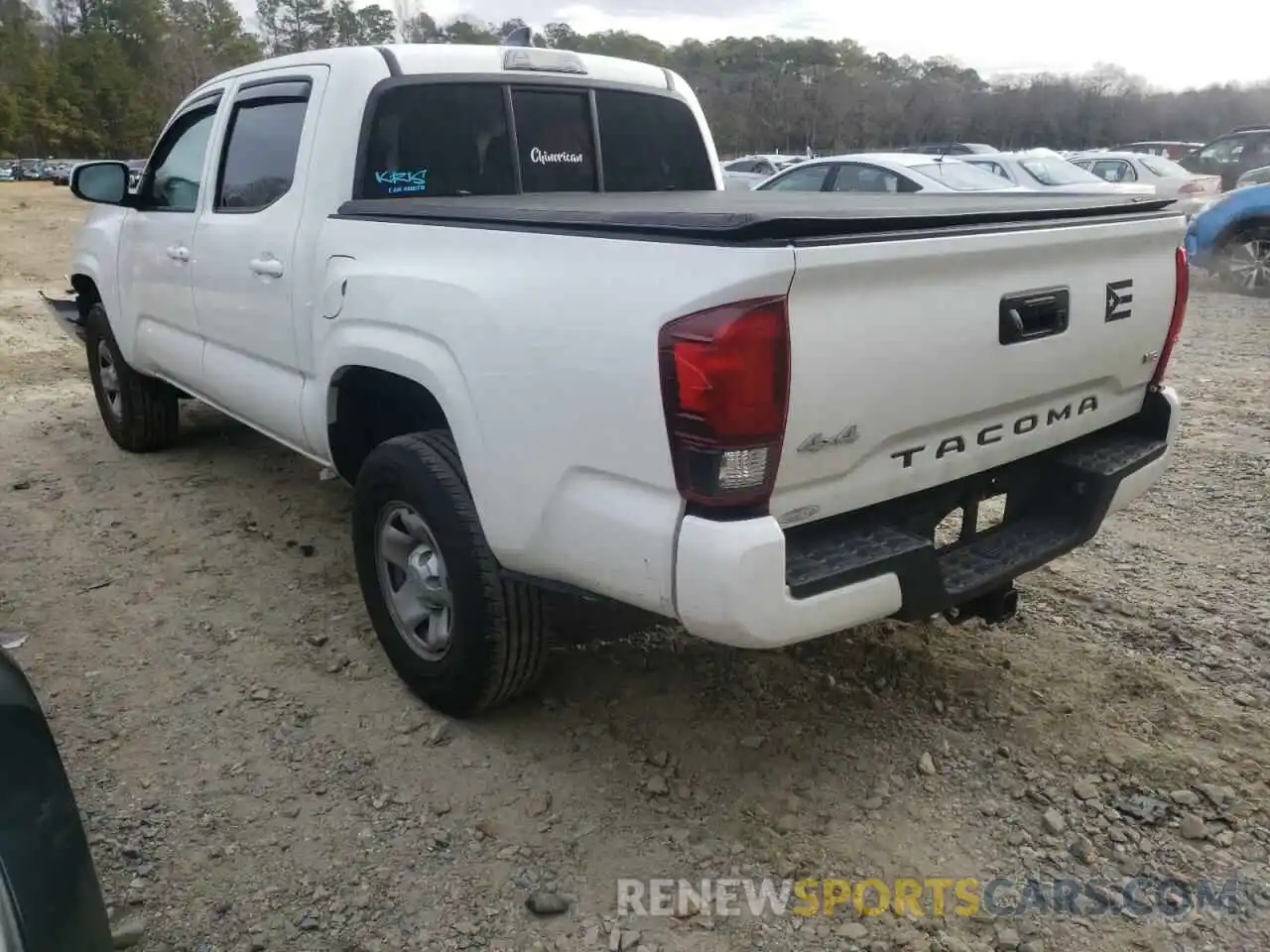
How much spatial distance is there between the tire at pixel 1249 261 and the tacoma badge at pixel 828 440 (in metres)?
10.6

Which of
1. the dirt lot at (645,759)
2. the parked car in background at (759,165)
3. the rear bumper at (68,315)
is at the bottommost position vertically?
the dirt lot at (645,759)

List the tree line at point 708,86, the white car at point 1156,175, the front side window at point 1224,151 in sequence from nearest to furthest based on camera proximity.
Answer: the white car at point 1156,175 < the front side window at point 1224,151 < the tree line at point 708,86

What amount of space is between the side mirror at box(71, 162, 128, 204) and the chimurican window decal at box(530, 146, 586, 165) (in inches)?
90.0

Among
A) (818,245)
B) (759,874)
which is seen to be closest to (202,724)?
(759,874)

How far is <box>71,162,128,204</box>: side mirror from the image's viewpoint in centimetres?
500

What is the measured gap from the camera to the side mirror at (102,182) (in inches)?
197

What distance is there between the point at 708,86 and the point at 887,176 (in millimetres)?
41283

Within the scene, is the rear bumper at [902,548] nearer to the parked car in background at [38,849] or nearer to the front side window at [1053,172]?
the parked car in background at [38,849]

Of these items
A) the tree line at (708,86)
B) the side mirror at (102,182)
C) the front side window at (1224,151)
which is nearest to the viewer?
the side mirror at (102,182)

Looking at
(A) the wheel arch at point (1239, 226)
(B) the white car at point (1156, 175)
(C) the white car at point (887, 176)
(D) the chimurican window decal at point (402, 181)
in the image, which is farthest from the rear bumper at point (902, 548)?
(B) the white car at point (1156, 175)

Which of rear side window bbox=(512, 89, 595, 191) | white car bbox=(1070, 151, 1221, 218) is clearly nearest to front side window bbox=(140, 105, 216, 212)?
rear side window bbox=(512, 89, 595, 191)

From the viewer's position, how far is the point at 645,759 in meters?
3.04

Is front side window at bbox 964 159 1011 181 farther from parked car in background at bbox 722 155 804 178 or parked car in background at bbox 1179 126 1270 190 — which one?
parked car in background at bbox 722 155 804 178

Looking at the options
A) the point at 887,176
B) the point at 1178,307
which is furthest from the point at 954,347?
the point at 887,176
